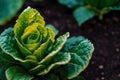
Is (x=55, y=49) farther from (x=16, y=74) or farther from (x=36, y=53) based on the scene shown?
(x=16, y=74)

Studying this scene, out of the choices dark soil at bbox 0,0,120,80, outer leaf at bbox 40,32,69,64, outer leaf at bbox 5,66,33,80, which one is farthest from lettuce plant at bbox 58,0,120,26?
outer leaf at bbox 5,66,33,80

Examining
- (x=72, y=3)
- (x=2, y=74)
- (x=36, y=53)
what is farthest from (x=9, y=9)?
(x=36, y=53)

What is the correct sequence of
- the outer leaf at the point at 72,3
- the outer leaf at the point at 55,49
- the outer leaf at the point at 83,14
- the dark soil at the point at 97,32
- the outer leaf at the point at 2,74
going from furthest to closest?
the outer leaf at the point at 72,3
the outer leaf at the point at 83,14
the dark soil at the point at 97,32
the outer leaf at the point at 2,74
the outer leaf at the point at 55,49

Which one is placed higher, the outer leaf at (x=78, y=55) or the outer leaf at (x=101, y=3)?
the outer leaf at (x=78, y=55)

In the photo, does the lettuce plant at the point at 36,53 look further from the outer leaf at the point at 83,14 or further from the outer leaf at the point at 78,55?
the outer leaf at the point at 83,14

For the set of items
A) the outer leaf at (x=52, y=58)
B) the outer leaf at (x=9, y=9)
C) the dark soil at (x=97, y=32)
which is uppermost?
the outer leaf at (x=52, y=58)

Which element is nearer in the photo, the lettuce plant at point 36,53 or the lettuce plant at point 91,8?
the lettuce plant at point 36,53

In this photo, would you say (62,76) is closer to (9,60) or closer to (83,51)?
(83,51)

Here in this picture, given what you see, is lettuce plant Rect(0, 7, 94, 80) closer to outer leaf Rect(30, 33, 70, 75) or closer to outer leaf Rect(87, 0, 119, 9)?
outer leaf Rect(30, 33, 70, 75)

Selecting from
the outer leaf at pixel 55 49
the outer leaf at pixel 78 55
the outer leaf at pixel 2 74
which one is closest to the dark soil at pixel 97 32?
the outer leaf at pixel 78 55
